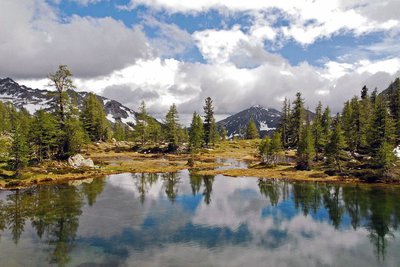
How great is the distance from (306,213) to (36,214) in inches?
1255

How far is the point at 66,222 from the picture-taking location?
116 feet

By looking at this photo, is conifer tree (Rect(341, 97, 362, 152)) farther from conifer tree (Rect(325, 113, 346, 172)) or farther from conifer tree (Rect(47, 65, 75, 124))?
conifer tree (Rect(47, 65, 75, 124))

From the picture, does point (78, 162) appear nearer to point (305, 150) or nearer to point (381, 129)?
point (305, 150)

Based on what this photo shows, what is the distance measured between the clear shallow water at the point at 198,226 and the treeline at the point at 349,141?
1404 centimetres

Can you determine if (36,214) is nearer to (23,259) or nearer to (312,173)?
(23,259)

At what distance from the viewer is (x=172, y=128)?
127 meters

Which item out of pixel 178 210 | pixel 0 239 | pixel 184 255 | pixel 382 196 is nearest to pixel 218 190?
pixel 178 210

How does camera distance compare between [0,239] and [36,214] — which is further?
[36,214]

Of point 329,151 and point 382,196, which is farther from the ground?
point 329,151

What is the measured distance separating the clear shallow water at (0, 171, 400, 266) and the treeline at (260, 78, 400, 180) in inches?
553

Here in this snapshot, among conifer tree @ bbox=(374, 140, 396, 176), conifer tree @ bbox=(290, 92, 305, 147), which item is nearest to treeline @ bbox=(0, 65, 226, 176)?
conifer tree @ bbox=(290, 92, 305, 147)

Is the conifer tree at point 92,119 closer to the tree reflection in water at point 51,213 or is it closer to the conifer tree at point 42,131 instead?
the conifer tree at point 42,131

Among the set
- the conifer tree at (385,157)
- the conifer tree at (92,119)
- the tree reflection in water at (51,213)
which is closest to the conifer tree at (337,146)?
the conifer tree at (385,157)

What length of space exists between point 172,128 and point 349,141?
6210 centimetres
